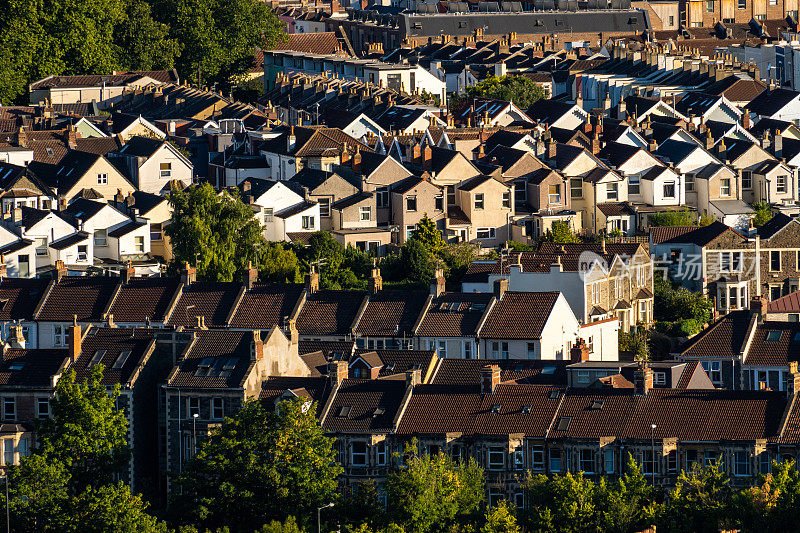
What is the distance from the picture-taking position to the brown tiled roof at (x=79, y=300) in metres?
94.2

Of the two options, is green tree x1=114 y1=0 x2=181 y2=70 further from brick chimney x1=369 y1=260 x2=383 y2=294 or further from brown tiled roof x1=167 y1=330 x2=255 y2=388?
brown tiled roof x1=167 y1=330 x2=255 y2=388

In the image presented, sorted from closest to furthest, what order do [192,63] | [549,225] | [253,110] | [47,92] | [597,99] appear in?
[549,225]
[253,110]
[597,99]
[47,92]
[192,63]

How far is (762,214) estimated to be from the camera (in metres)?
118

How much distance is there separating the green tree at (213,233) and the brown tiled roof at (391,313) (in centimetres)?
1317

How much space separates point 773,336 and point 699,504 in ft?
66.4

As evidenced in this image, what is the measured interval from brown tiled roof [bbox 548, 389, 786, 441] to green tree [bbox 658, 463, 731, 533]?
87.8 inches

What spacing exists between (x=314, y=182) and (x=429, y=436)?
1706 inches

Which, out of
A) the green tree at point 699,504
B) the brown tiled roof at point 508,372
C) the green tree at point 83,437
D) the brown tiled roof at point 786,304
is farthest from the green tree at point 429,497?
the brown tiled roof at point 786,304

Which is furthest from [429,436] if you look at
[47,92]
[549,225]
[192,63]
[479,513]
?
[192,63]

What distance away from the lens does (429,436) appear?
245 feet

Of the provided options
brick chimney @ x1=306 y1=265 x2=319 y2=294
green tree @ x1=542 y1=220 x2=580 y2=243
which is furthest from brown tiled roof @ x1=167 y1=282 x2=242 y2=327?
green tree @ x1=542 y1=220 x2=580 y2=243

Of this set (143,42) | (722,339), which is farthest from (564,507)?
(143,42)

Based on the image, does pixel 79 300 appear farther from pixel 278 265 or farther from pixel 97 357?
pixel 278 265

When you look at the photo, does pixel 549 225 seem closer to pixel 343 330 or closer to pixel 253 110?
pixel 343 330
